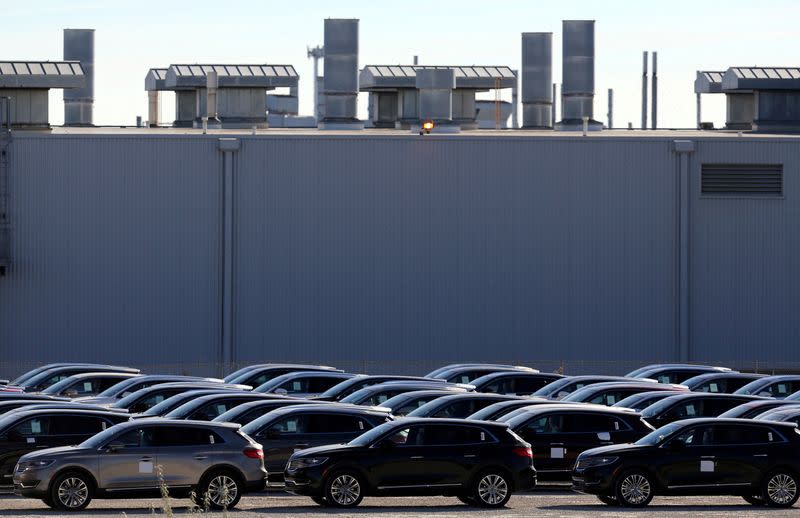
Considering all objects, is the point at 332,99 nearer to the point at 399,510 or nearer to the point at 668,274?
the point at 668,274

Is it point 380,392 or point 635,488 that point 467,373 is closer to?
point 380,392

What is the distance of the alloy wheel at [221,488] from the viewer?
80.3ft

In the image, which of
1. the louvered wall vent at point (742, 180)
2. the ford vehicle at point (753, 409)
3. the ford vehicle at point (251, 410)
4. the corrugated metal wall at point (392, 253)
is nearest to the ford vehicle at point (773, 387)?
the ford vehicle at point (753, 409)

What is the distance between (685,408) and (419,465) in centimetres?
753

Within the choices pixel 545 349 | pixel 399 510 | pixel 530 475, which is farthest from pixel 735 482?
pixel 545 349

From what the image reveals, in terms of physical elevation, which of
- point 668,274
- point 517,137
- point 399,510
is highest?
point 517,137

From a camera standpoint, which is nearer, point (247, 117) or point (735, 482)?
point (735, 482)

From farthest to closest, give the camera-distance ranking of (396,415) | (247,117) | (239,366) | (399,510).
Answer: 1. (247,117)
2. (239,366)
3. (396,415)
4. (399,510)

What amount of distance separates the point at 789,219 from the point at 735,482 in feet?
90.0

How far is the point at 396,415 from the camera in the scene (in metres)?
31.6

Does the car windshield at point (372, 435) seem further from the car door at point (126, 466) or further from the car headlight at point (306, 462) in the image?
the car door at point (126, 466)

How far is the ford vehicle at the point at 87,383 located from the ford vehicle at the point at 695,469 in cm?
1475

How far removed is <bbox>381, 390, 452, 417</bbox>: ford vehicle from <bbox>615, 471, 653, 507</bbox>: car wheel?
23.3 feet

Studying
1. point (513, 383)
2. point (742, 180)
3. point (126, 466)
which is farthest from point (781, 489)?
point (742, 180)
